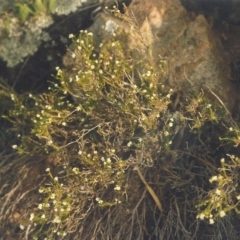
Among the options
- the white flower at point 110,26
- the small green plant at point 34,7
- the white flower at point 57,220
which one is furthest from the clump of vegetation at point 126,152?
the small green plant at point 34,7

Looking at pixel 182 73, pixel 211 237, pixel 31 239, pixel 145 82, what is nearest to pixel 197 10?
pixel 182 73

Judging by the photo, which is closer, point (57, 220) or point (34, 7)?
point (57, 220)

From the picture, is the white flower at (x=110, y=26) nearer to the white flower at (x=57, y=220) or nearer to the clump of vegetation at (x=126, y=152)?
the clump of vegetation at (x=126, y=152)

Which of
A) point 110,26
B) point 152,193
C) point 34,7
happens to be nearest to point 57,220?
point 152,193

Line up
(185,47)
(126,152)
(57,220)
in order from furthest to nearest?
1. (185,47)
2. (126,152)
3. (57,220)

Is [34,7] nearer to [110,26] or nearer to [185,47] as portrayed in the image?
[110,26]

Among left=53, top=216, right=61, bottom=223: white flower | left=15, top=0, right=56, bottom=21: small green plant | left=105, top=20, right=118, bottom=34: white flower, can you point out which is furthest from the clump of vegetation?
left=15, top=0, right=56, bottom=21: small green plant

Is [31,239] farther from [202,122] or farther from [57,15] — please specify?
[57,15]

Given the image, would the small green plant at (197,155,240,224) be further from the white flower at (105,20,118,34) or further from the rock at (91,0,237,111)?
the white flower at (105,20,118,34)

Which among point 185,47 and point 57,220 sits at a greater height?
point 185,47
